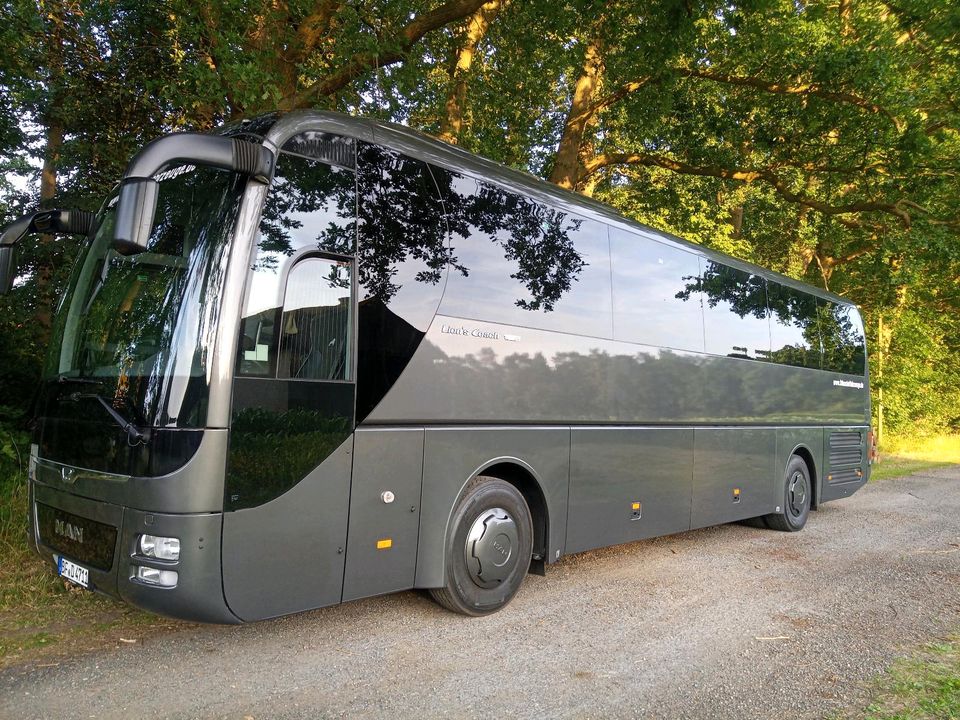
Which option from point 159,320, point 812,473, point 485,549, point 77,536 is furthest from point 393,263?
point 812,473

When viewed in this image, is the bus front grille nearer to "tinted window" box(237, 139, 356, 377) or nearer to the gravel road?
the gravel road

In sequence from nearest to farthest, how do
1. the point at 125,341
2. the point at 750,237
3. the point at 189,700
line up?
the point at 189,700, the point at 125,341, the point at 750,237

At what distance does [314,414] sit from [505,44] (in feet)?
32.2

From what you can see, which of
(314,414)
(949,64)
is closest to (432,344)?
(314,414)

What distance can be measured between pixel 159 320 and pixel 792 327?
8211 millimetres

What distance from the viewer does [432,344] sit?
498cm

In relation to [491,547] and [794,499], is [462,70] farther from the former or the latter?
[491,547]

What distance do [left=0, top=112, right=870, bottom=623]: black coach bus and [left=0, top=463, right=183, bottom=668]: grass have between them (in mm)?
507

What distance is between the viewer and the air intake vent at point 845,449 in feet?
35.1

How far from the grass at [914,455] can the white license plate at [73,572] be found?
15.6m

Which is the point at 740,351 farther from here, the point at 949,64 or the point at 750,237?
the point at 750,237

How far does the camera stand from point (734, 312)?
852cm

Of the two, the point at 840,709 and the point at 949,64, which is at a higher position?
the point at 949,64

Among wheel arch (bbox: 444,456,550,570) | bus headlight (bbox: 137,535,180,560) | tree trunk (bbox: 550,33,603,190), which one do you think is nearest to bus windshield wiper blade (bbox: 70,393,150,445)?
bus headlight (bbox: 137,535,180,560)
